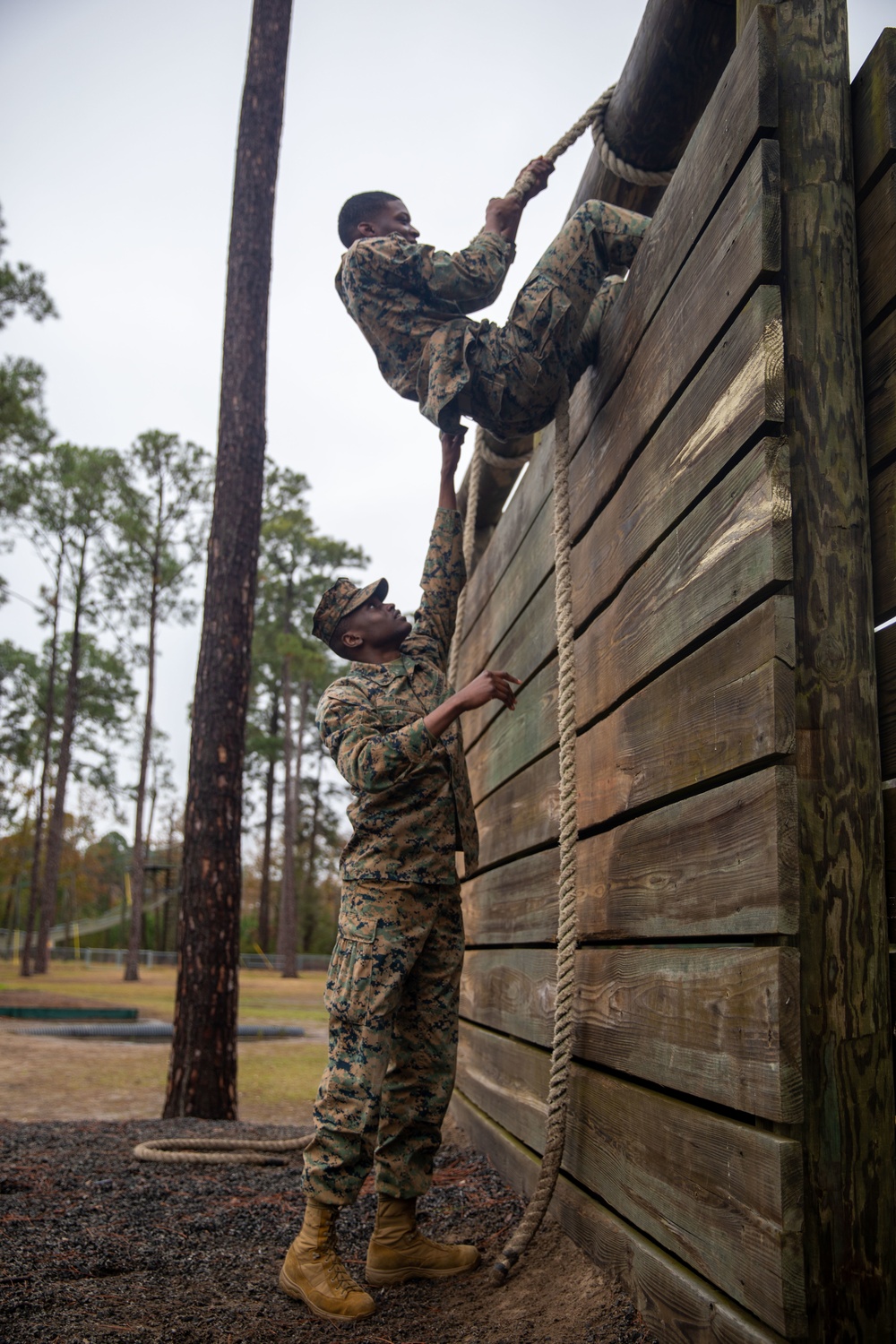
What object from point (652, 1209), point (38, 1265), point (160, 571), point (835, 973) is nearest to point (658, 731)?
point (835, 973)

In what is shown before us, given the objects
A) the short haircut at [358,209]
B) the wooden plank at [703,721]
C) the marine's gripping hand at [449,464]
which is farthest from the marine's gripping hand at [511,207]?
the wooden plank at [703,721]

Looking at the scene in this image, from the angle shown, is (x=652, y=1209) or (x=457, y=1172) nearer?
(x=652, y=1209)

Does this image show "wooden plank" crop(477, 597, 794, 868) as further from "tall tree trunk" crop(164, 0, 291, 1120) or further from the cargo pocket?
"tall tree trunk" crop(164, 0, 291, 1120)

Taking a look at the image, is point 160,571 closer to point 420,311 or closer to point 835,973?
point 420,311

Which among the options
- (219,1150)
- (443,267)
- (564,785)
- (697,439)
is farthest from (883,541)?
(219,1150)

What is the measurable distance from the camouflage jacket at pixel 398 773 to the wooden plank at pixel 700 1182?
70 centimetres

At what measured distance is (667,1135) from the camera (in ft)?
5.88

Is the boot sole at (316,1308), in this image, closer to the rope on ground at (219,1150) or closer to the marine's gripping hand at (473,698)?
the marine's gripping hand at (473,698)

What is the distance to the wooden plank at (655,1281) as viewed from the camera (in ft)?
4.93

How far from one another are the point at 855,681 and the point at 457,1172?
107 inches

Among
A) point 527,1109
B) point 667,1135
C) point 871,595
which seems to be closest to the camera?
point 871,595

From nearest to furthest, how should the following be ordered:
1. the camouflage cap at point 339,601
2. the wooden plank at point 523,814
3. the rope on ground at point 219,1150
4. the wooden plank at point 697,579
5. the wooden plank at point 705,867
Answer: the wooden plank at point 705,867, the wooden plank at point 697,579, the wooden plank at point 523,814, the camouflage cap at point 339,601, the rope on ground at point 219,1150

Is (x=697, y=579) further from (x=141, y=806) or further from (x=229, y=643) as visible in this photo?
(x=141, y=806)

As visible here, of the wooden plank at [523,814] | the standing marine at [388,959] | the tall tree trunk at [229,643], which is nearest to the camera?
the standing marine at [388,959]
